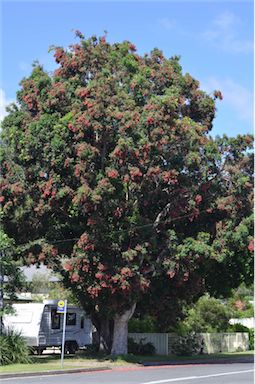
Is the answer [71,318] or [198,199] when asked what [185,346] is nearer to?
[71,318]

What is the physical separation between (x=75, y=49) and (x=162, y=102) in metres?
5.44

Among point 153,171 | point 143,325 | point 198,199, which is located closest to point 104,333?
point 143,325

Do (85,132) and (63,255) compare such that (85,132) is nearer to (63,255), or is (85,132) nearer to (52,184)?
(52,184)

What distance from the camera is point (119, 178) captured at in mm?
26219

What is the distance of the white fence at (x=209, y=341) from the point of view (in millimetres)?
35781

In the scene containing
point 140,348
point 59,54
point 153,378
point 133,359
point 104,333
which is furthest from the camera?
point 140,348

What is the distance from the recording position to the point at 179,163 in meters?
27.6

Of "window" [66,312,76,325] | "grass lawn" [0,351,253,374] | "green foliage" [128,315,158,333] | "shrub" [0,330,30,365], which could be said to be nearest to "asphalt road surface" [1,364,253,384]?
"grass lawn" [0,351,253,374]

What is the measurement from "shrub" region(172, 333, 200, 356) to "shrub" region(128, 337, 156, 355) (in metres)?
2.03

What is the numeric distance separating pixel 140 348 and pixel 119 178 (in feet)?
41.0

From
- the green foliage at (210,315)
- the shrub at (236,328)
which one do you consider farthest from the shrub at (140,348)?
the shrub at (236,328)

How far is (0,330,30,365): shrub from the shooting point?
24319 millimetres

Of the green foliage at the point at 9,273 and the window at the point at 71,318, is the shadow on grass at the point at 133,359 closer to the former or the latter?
the green foliage at the point at 9,273

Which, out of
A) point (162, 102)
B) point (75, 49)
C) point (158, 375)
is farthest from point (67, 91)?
point (158, 375)
